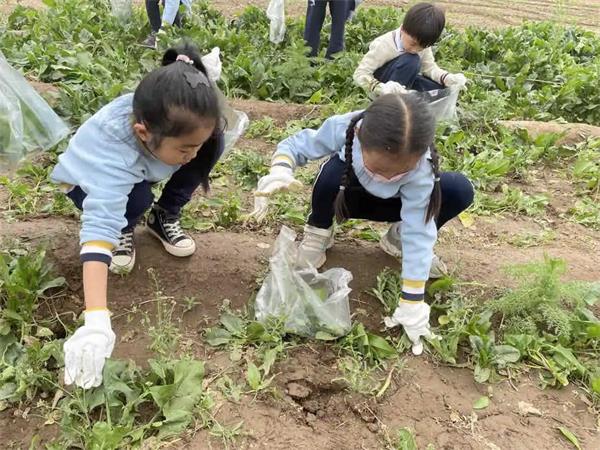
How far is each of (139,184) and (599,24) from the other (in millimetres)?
9147

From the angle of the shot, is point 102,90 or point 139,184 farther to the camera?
point 102,90

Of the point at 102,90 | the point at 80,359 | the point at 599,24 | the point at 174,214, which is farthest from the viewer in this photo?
the point at 599,24

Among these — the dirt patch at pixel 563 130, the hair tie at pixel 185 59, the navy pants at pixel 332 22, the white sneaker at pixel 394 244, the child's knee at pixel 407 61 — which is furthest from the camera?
the navy pants at pixel 332 22

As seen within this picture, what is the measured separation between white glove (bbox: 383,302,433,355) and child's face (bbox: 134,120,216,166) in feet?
3.17

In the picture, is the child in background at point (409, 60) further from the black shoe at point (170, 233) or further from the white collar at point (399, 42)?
the black shoe at point (170, 233)

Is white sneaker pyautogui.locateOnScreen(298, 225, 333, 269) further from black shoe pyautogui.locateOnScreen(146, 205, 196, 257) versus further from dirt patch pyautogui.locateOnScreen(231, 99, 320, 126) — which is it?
dirt patch pyautogui.locateOnScreen(231, 99, 320, 126)

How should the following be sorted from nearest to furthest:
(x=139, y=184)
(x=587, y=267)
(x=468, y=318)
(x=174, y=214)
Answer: (x=139, y=184) < (x=468, y=318) < (x=174, y=214) < (x=587, y=267)

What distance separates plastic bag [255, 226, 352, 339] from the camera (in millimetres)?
2262

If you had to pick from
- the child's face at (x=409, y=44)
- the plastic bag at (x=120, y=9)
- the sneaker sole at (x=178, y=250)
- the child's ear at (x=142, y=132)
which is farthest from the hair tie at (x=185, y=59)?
the plastic bag at (x=120, y=9)

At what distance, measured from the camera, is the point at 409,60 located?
400cm

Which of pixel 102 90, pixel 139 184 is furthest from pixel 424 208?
pixel 102 90

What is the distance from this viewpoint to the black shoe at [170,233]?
2.63 m

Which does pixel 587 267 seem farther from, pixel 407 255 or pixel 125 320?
pixel 125 320

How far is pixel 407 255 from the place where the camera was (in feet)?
7.55
